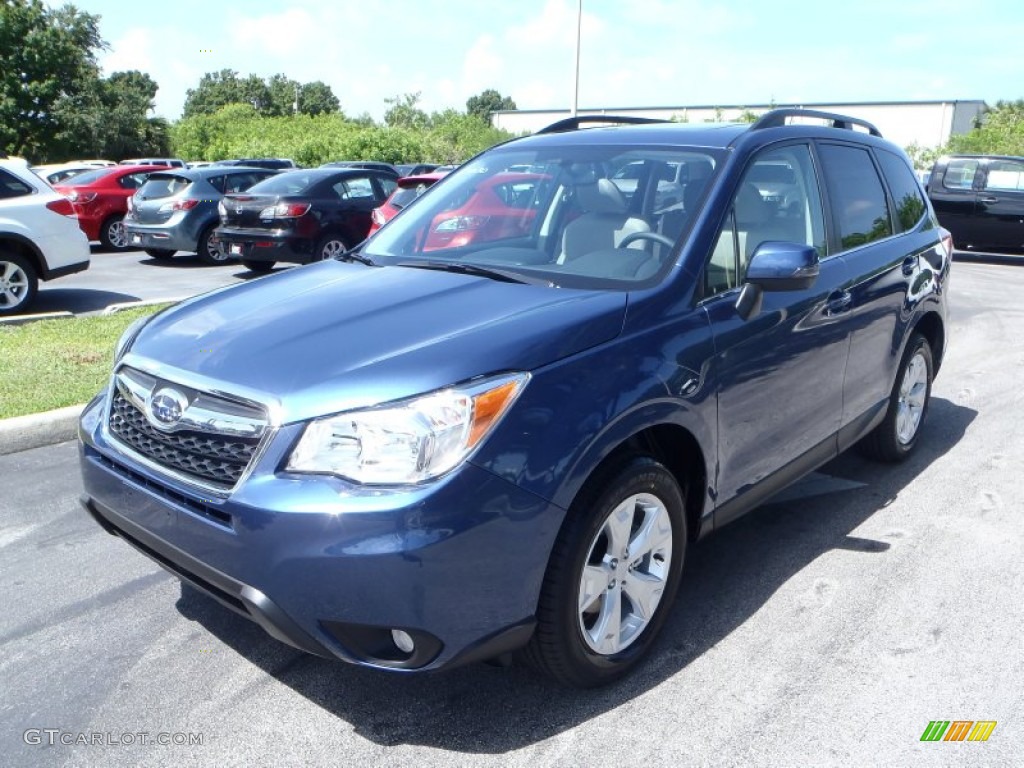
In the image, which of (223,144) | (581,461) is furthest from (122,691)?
(223,144)

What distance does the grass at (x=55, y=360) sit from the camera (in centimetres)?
576

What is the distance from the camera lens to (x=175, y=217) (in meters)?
14.1

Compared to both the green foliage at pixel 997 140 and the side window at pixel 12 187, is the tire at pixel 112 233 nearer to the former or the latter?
the side window at pixel 12 187

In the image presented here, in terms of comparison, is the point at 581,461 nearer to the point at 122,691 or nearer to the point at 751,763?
the point at 751,763

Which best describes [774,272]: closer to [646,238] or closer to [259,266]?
[646,238]

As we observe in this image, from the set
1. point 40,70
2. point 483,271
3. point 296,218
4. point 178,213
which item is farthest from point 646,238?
point 40,70

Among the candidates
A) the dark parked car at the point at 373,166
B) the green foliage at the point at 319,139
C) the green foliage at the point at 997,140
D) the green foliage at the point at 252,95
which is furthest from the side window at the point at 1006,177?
the green foliage at the point at 252,95

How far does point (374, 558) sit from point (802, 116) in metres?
3.10

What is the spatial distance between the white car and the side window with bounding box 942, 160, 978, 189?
13704 mm

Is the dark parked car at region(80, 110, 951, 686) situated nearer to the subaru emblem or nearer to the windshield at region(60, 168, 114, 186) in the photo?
the subaru emblem

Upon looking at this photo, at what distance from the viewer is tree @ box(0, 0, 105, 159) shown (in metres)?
40.6

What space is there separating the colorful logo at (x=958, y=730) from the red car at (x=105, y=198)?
15.8 meters

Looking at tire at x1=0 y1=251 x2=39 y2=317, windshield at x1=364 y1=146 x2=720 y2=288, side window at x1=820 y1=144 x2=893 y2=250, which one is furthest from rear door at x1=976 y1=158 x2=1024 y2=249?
tire at x1=0 y1=251 x2=39 y2=317

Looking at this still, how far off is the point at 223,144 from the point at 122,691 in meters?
48.1
